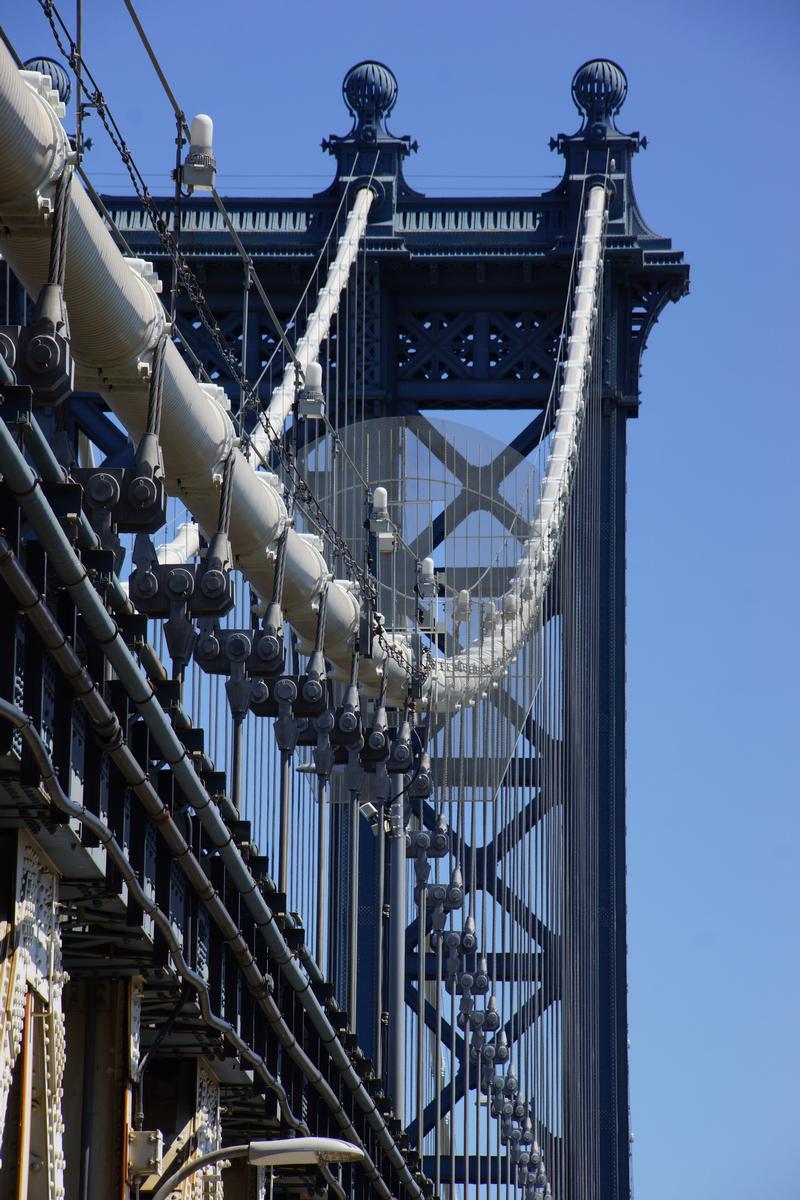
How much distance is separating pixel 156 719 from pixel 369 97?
2854cm

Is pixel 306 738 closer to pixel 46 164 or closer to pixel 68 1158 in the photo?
pixel 68 1158

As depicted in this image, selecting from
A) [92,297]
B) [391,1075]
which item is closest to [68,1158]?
[92,297]

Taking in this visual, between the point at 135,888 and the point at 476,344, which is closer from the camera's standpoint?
the point at 135,888

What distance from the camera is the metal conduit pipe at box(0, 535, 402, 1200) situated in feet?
60.6

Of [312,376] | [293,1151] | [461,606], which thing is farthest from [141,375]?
[461,606]

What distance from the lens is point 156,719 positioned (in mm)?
22156

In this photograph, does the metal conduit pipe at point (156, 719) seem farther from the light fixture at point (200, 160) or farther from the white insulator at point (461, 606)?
the white insulator at point (461, 606)

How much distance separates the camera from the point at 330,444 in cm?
4331

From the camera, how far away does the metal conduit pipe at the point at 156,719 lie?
18000 mm

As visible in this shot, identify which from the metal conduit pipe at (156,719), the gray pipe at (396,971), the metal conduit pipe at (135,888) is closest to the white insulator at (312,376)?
the metal conduit pipe at (156,719)

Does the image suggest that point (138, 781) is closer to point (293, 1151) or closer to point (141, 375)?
point (141, 375)

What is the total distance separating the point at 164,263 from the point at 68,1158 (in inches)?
1033

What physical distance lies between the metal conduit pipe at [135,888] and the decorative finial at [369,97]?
74.1ft

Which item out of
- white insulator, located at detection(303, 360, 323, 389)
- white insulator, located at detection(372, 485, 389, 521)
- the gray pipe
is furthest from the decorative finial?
white insulator, located at detection(303, 360, 323, 389)
